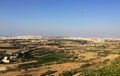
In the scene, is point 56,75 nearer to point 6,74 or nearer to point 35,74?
point 35,74

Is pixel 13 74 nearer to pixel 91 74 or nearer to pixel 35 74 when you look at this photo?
pixel 35 74

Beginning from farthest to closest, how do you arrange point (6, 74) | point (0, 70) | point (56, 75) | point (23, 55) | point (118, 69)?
point (23, 55), point (0, 70), point (6, 74), point (56, 75), point (118, 69)

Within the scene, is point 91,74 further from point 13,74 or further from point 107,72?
point 13,74

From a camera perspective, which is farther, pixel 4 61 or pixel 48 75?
pixel 4 61

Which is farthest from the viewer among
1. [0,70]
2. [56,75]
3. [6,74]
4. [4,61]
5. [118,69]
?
[4,61]

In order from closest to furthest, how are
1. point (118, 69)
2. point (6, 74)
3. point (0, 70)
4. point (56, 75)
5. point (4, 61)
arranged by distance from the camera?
point (118, 69) < point (56, 75) < point (6, 74) < point (0, 70) < point (4, 61)

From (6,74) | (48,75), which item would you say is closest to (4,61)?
(6,74)

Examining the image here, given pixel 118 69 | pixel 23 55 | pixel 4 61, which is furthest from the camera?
pixel 23 55

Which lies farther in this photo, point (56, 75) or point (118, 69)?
point (56, 75)

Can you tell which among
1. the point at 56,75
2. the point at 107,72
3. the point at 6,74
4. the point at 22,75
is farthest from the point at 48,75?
the point at 107,72
